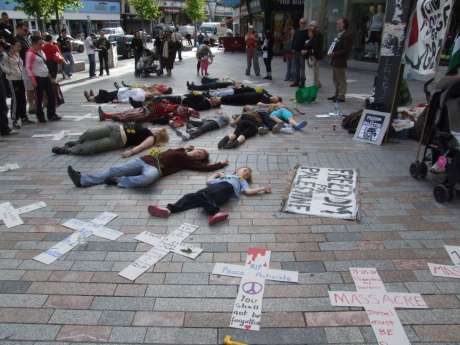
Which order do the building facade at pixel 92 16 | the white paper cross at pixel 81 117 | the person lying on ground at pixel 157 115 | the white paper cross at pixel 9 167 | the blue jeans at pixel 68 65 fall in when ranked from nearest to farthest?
the white paper cross at pixel 9 167, the person lying on ground at pixel 157 115, the white paper cross at pixel 81 117, the blue jeans at pixel 68 65, the building facade at pixel 92 16

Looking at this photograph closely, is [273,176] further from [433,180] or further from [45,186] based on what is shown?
[45,186]

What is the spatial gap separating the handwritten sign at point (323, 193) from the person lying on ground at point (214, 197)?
48cm

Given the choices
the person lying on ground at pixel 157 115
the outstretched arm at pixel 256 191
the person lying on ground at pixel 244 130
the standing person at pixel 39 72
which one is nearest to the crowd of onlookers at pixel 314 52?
the person lying on ground at pixel 244 130

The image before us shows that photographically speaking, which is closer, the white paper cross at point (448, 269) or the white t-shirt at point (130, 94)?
the white paper cross at point (448, 269)

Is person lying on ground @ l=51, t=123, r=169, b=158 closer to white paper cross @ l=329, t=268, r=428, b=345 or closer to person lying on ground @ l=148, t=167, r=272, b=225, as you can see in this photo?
person lying on ground @ l=148, t=167, r=272, b=225

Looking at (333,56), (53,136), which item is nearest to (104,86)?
(53,136)

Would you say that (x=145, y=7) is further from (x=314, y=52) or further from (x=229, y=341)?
(x=229, y=341)

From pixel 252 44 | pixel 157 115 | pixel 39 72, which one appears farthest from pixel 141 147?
pixel 252 44

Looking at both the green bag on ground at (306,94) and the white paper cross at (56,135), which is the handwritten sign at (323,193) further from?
the green bag on ground at (306,94)

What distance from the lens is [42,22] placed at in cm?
1587

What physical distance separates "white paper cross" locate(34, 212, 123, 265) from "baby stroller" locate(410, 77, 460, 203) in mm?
3954

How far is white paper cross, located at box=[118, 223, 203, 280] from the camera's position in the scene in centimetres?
353

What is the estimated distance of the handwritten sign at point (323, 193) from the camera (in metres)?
4.63

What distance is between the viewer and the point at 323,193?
16.7 feet
